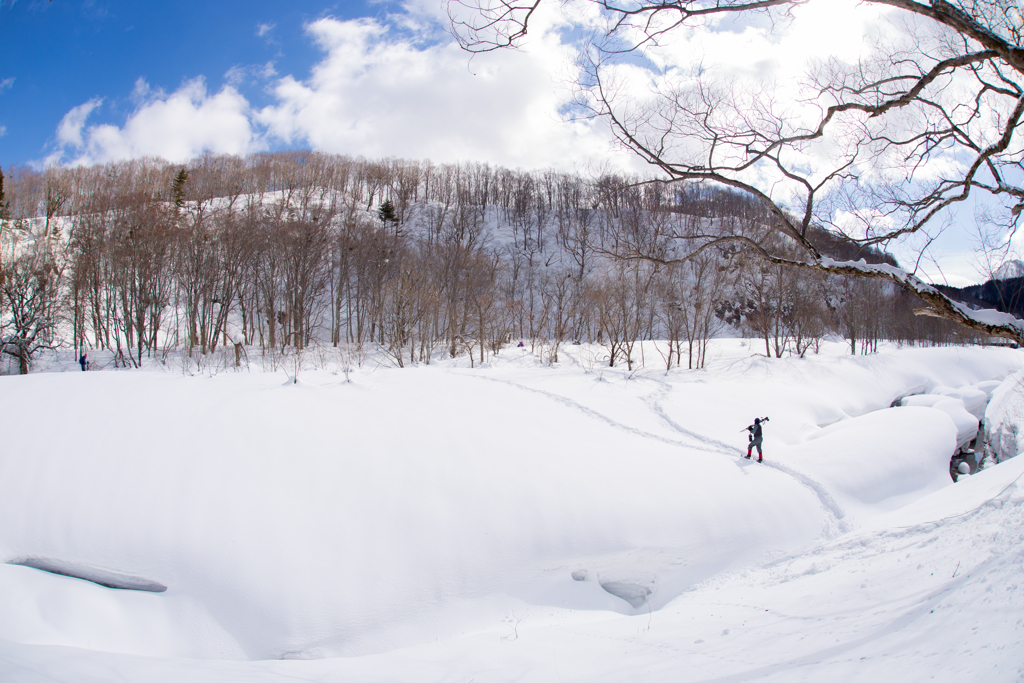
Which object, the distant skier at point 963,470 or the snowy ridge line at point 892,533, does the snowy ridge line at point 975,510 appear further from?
the distant skier at point 963,470

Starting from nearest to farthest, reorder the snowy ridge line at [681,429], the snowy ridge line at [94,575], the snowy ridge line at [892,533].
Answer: the snowy ridge line at [892,533] → the snowy ridge line at [94,575] → the snowy ridge line at [681,429]

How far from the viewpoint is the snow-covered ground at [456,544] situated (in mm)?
4180

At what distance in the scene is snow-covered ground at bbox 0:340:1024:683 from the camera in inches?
165

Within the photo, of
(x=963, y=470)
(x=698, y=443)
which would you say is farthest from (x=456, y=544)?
(x=963, y=470)

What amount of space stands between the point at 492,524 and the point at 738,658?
5.08 m

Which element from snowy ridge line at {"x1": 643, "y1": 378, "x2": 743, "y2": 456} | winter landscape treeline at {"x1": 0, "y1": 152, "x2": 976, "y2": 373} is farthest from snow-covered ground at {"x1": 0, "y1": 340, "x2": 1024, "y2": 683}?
winter landscape treeline at {"x1": 0, "y1": 152, "x2": 976, "y2": 373}

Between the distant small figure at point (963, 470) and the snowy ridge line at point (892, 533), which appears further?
the distant small figure at point (963, 470)

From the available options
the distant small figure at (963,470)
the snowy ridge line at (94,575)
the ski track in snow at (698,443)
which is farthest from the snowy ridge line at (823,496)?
the snowy ridge line at (94,575)

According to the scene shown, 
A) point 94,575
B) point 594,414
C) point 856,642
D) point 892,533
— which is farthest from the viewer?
point 594,414

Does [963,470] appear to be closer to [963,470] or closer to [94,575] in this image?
[963,470]

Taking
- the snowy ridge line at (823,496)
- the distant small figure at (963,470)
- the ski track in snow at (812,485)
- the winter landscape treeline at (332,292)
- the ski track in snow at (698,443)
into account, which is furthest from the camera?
the winter landscape treeline at (332,292)

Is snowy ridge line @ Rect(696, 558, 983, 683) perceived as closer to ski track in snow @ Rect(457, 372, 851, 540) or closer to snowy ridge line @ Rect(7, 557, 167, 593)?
ski track in snow @ Rect(457, 372, 851, 540)

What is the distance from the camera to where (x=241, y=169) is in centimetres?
6331

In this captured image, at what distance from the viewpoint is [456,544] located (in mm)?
7938
